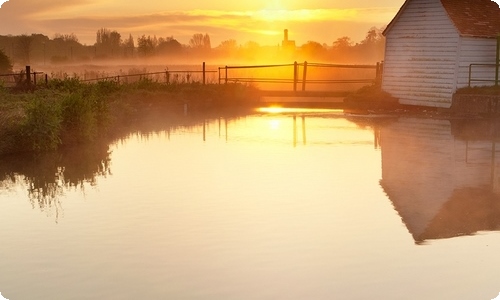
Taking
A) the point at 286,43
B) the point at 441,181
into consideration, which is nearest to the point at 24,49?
the point at 286,43

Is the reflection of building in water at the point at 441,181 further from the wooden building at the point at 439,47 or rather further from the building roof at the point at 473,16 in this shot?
the building roof at the point at 473,16

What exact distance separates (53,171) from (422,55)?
22.2 metres

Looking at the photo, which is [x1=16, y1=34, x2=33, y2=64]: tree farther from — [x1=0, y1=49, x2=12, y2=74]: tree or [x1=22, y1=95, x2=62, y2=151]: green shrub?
[x1=22, y1=95, x2=62, y2=151]: green shrub

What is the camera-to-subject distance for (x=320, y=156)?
67.7 feet

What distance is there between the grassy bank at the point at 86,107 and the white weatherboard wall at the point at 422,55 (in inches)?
331

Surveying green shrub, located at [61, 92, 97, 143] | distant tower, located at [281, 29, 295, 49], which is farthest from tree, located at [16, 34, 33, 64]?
green shrub, located at [61, 92, 97, 143]

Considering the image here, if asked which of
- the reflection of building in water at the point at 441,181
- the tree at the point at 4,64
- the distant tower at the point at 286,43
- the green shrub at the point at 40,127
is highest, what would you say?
the distant tower at the point at 286,43

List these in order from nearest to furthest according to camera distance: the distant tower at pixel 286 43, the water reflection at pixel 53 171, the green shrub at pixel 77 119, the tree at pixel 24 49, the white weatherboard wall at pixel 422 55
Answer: the water reflection at pixel 53 171
the green shrub at pixel 77 119
the white weatherboard wall at pixel 422 55
the distant tower at pixel 286 43
the tree at pixel 24 49

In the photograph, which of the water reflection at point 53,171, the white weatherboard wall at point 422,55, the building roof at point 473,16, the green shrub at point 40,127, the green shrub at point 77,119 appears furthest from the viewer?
the white weatherboard wall at point 422,55

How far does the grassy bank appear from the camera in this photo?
20984mm

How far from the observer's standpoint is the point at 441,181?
1667 cm

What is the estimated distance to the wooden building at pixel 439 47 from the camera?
33875mm

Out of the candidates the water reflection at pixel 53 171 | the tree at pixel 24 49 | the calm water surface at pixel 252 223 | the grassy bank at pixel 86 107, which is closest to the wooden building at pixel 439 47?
the grassy bank at pixel 86 107

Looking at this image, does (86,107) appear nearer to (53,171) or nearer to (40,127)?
(40,127)
